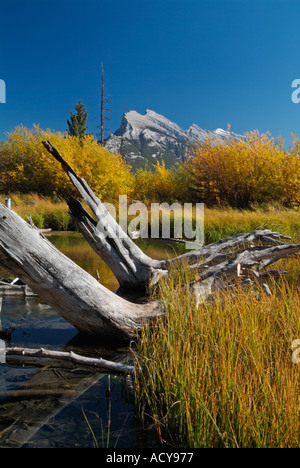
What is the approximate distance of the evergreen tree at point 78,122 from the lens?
4106 cm

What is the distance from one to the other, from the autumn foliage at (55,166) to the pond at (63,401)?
56.2 ft

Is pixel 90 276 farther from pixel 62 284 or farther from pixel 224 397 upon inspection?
pixel 224 397

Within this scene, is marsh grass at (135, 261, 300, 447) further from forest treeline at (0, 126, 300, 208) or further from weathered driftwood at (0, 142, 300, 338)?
forest treeline at (0, 126, 300, 208)

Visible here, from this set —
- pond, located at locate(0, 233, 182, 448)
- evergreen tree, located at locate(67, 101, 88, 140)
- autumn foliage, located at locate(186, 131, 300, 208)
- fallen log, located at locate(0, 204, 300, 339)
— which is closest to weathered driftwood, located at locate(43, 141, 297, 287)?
fallen log, located at locate(0, 204, 300, 339)

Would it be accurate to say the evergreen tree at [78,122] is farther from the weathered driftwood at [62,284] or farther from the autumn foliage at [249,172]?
the weathered driftwood at [62,284]

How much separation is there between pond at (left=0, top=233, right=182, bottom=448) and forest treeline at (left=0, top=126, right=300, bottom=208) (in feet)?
46.1

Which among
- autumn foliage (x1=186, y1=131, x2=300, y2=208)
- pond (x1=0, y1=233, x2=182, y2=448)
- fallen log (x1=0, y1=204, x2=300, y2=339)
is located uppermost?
autumn foliage (x1=186, y1=131, x2=300, y2=208)

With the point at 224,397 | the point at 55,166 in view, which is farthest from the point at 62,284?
the point at 55,166

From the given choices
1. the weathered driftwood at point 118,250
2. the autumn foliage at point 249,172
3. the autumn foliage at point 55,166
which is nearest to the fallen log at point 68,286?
the weathered driftwood at point 118,250

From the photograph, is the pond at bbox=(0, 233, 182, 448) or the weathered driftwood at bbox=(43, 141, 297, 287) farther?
the weathered driftwood at bbox=(43, 141, 297, 287)

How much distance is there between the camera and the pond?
1865mm

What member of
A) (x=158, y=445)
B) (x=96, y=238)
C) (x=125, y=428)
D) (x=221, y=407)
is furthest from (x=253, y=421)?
(x=96, y=238)

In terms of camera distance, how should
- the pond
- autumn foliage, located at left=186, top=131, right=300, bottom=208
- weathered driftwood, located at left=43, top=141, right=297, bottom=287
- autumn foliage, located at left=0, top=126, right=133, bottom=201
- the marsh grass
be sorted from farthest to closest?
autumn foliage, located at left=0, top=126, right=133, bottom=201 < autumn foliage, located at left=186, top=131, right=300, bottom=208 < weathered driftwood, located at left=43, top=141, right=297, bottom=287 < the pond < the marsh grass

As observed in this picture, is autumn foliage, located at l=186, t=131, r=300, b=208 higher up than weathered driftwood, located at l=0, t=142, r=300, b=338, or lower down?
higher up
